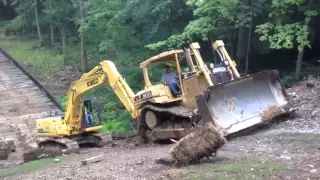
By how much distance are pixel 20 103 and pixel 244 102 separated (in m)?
15.9

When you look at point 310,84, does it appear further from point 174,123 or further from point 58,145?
→ point 58,145

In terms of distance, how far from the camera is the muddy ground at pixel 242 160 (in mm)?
9422

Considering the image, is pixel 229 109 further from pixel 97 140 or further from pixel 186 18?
pixel 186 18

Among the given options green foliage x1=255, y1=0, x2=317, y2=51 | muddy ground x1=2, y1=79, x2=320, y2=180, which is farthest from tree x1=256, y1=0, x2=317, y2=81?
muddy ground x1=2, y1=79, x2=320, y2=180

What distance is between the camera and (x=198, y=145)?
10.6 m

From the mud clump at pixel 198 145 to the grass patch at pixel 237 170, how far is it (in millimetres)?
240

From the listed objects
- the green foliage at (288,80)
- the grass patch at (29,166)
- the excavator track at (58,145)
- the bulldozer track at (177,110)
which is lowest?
the grass patch at (29,166)

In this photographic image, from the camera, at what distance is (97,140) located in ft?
58.1

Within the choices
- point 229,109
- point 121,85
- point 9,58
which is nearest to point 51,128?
point 121,85

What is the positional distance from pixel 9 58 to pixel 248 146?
83.0 ft

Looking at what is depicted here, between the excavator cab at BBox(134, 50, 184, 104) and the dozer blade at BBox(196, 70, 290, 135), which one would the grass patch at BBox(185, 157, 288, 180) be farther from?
the excavator cab at BBox(134, 50, 184, 104)

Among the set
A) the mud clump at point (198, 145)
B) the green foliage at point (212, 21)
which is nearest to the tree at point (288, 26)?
the green foliage at point (212, 21)

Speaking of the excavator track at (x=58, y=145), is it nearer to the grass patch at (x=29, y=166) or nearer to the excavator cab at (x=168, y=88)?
the grass patch at (x=29, y=166)

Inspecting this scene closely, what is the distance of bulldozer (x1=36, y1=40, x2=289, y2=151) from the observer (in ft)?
44.1
